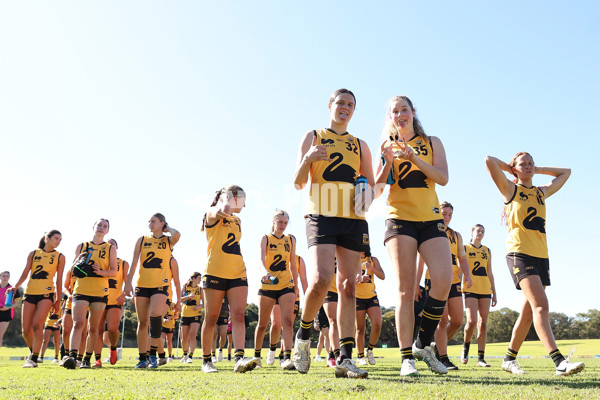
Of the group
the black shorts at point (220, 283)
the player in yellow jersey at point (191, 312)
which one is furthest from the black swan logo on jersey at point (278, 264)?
the player in yellow jersey at point (191, 312)

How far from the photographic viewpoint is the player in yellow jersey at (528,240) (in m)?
5.58

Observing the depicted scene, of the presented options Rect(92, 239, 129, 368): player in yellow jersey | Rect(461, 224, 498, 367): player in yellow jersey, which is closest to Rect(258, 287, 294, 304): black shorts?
Rect(92, 239, 129, 368): player in yellow jersey

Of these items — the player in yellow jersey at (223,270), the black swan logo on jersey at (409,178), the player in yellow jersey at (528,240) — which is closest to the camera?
the black swan logo on jersey at (409,178)

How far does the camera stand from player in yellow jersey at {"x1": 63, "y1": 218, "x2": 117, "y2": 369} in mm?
8164

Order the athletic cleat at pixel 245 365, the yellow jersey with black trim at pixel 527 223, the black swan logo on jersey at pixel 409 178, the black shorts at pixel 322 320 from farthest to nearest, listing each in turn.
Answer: the black shorts at pixel 322 320 → the athletic cleat at pixel 245 365 → the yellow jersey with black trim at pixel 527 223 → the black swan logo on jersey at pixel 409 178

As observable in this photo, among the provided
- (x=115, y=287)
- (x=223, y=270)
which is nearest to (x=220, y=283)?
(x=223, y=270)

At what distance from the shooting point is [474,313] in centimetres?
1011

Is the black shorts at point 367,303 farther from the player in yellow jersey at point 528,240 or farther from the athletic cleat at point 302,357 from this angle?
the athletic cleat at point 302,357

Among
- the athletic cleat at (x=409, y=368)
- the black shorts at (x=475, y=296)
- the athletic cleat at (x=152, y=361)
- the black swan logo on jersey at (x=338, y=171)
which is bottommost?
the athletic cleat at (x=152, y=361)

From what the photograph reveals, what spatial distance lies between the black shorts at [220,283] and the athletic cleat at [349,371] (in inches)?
108

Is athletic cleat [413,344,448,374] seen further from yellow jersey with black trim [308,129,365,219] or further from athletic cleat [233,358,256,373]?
athletic cleat [233,358,256,373]

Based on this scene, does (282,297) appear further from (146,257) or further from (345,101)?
(345,101)

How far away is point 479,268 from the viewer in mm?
10625

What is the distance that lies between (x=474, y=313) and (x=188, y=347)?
8.44 m
